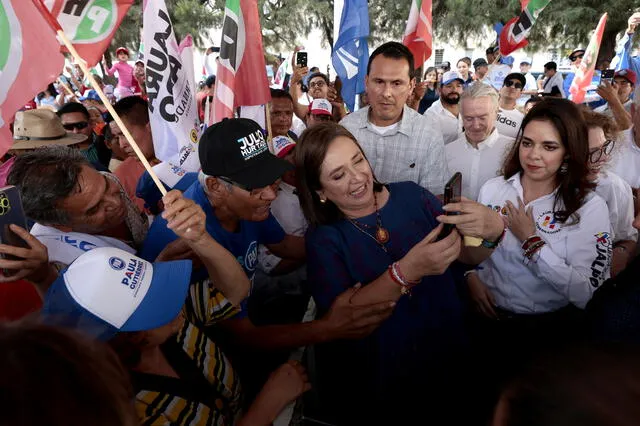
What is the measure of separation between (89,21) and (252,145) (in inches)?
53.2

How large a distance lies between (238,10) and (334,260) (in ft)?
6.82

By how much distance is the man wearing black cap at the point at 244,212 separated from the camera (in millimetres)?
1787

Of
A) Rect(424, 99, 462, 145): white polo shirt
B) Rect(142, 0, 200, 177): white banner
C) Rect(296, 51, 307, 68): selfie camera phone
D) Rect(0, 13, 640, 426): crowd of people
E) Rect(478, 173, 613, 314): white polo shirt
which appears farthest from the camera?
Rect(296, 51, 307, 68): selfie camera phone

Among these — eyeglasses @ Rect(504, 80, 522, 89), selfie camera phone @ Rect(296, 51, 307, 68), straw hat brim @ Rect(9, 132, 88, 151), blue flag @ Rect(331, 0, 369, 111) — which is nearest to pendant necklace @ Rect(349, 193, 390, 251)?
straw hat brim @ Rect(9, 132, 88, 151)

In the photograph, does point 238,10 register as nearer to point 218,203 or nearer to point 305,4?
point 218,203

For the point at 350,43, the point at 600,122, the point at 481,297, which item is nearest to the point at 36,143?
the point at 350,43

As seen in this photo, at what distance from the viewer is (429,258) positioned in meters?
1.58

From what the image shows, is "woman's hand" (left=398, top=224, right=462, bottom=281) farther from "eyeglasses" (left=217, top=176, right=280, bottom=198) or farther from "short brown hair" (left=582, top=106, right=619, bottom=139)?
"short brown hair" (left=582, top=106, right=619, bottom=139)

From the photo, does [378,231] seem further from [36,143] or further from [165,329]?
[36,143]

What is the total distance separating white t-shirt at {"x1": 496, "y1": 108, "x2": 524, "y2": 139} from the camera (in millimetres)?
4520

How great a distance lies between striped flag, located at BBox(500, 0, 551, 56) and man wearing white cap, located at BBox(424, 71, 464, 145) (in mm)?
720

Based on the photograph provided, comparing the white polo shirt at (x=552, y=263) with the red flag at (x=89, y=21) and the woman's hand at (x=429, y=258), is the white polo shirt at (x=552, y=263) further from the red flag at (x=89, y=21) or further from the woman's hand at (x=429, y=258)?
the red flag at (x=89, y=21)

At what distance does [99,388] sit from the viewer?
2.14 ft

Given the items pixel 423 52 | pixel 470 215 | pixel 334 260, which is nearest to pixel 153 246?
pixel 334 260
